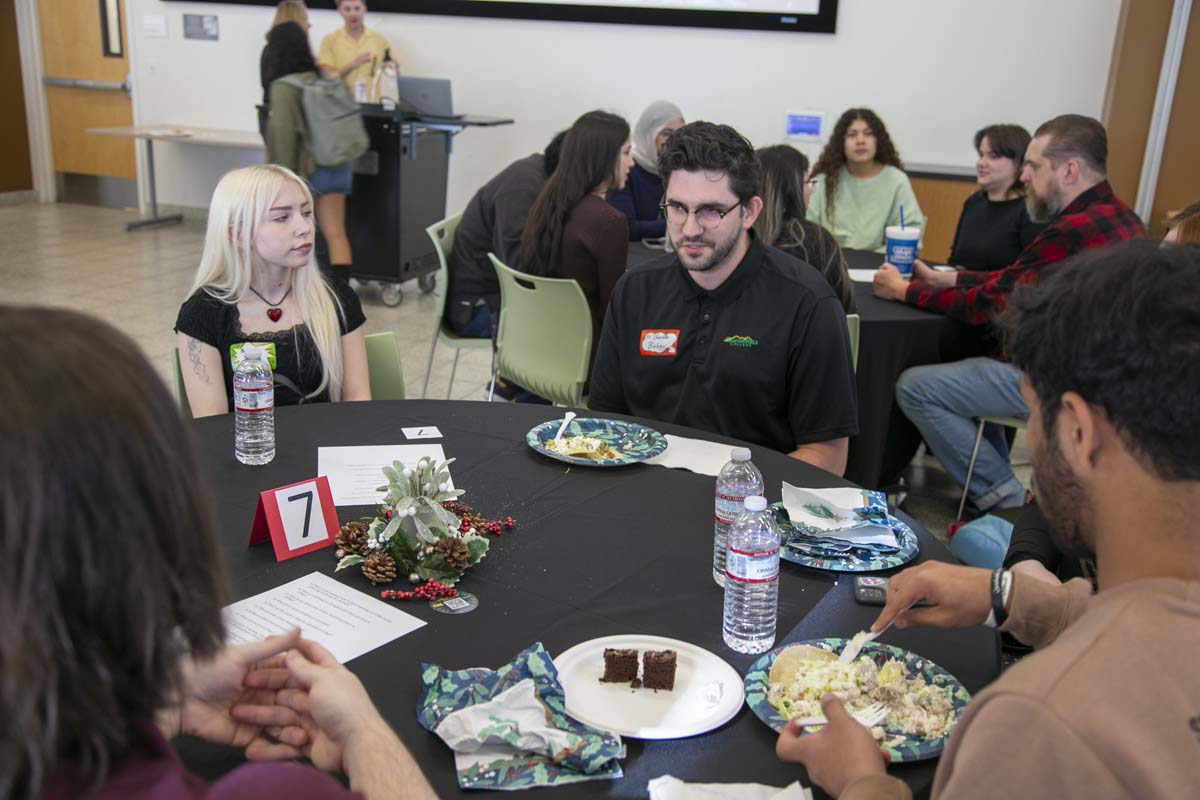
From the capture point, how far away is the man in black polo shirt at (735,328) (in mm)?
2420

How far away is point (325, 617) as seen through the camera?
4.81 ft

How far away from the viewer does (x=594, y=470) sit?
2049 millimetres

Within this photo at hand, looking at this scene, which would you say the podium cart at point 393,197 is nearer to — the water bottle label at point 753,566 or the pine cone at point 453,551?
the pine cone at point 453,551

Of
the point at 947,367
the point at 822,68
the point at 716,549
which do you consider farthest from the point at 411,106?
the point at 716,549

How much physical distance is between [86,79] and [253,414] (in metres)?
8.74

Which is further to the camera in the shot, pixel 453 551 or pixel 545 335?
pixel 545 335

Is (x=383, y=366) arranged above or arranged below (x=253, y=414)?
below

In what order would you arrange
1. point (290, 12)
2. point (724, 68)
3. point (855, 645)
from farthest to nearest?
point (724, 68)
point (290, 12)
point (855, 645)

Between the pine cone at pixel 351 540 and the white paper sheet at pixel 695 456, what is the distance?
65cm

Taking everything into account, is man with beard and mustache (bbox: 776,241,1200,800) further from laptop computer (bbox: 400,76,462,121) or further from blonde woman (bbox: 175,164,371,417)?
laptop computer (bbox: 400,76,462,121)

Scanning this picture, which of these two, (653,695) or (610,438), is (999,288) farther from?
(653,695)

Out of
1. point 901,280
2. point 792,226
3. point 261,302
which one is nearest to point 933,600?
point 261,302

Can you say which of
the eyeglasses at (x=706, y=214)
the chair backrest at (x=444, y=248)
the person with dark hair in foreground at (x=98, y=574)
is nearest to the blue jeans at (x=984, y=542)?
the eyeglasses at (x=706, y=214)

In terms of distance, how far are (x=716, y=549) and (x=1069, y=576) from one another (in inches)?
34.6
